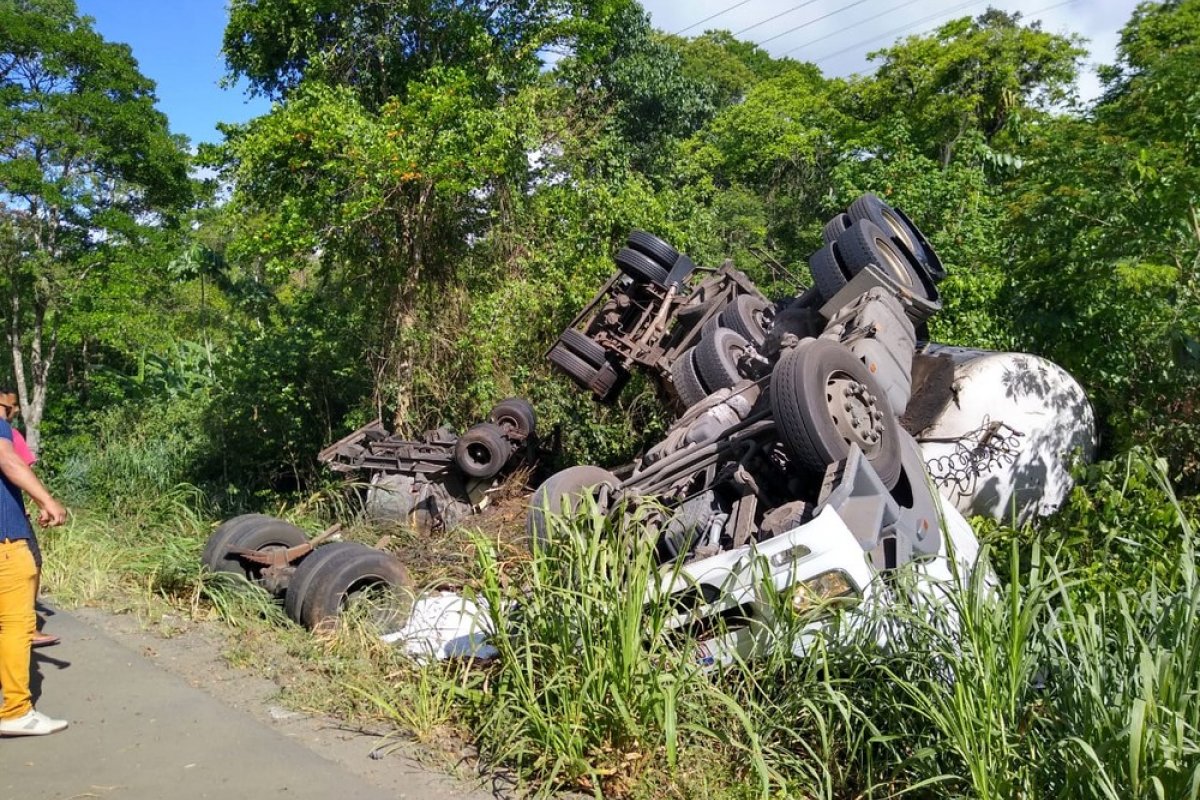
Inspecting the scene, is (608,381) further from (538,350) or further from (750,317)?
(538,350)

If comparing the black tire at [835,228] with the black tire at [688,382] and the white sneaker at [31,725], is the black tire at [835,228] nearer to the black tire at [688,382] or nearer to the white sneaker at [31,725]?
the black tire at [688,382]

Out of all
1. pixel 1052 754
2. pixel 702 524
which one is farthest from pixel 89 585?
pixel 1052 754

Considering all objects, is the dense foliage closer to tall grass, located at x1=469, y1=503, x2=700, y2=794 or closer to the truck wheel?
the truck wheel

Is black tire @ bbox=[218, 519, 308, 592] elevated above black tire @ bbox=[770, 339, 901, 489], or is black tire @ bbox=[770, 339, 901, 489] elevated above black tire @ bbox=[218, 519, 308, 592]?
black tire @ bbox=[770, 339, 901, 489]

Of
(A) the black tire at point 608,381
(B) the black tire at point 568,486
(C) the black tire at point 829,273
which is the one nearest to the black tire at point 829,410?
(B) the black tire at point 568,486

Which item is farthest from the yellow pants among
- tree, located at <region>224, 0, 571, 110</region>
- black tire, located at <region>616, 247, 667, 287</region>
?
tree, located at <region>224, 0, 571, 110</region>

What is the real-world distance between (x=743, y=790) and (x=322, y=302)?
10.8 m

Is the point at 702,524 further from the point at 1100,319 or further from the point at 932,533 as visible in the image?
the point at 1100,319

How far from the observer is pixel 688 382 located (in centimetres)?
826

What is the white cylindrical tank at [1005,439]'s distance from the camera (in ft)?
23.8

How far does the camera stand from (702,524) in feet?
19.3

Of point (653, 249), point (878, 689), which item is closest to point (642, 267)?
point (653, 249)

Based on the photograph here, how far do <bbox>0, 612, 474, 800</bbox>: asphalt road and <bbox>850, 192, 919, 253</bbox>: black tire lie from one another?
6107 mm

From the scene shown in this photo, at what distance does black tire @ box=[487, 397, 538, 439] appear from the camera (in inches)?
391
